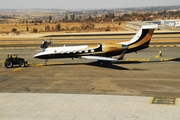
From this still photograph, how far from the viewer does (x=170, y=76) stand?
3919 cm

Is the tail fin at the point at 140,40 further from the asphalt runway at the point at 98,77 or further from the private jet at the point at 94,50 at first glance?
the asphalt runway at the point at 98,77

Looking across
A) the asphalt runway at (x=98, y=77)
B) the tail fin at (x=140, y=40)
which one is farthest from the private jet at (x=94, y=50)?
the asphalt runway at (x=98, y=77)

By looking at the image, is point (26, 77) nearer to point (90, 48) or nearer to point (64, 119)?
point (90, 48)

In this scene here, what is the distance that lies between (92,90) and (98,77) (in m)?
6.51

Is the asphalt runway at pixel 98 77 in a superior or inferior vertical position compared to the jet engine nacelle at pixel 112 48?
inferior

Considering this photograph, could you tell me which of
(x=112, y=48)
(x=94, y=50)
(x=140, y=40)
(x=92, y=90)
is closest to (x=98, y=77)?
(x=92, y=90)

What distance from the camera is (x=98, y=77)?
40.0 metres

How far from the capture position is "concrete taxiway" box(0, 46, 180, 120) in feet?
82.5

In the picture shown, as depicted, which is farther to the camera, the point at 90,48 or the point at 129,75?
the point at 90,48

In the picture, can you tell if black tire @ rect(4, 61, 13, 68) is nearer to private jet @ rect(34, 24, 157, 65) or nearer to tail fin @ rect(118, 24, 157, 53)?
private jet @ rect(34, 24, 157, 65)

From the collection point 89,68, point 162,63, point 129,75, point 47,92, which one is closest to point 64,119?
point 47,92

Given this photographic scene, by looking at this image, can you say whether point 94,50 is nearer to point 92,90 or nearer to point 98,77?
point 98,77

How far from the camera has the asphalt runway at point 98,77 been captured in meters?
33.6

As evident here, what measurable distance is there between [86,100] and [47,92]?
5.64 metres
